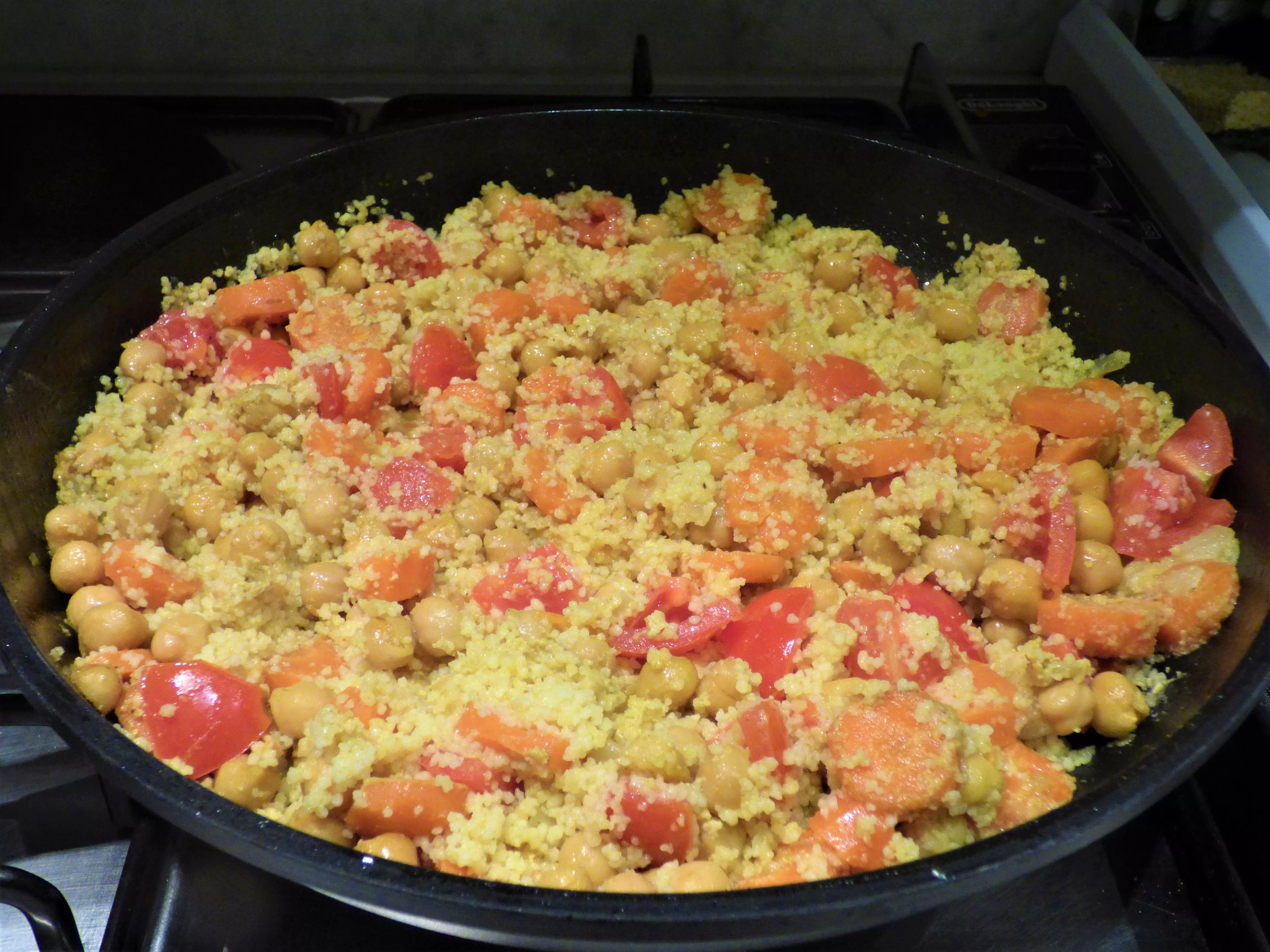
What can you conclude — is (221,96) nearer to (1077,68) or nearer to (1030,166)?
(1030,166)

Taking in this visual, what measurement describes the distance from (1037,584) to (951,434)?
0.26 metres

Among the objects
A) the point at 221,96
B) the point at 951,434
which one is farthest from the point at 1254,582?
the point at 221,96

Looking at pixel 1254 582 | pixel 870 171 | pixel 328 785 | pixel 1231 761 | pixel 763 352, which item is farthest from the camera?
pixel 870 171

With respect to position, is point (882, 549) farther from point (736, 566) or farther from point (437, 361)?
point (437, 361)

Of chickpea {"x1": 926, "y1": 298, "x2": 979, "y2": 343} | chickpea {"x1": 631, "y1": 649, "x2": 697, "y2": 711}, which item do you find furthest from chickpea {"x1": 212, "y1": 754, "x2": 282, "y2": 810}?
chickpea {"x1": 926, "y1": 298, "x2": 979, "y2": 343}

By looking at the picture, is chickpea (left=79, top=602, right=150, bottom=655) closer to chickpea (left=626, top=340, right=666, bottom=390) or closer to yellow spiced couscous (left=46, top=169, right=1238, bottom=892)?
yellow spiced couscous (left=46, top=169, right=1238, bottom=892)

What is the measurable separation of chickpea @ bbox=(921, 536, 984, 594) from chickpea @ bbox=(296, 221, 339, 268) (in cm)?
108

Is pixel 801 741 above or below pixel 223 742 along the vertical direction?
below

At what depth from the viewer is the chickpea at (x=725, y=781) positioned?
1.10 m

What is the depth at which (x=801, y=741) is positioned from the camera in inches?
45.1

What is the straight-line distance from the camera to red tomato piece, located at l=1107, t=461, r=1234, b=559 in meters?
1.36

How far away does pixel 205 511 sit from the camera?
1376mm

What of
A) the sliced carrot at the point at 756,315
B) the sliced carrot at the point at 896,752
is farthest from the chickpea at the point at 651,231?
the sliced carrot at the point at 896,752

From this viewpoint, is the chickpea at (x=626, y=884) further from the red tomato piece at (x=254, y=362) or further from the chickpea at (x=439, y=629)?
the red tomato piece at (x=254, y=362)
